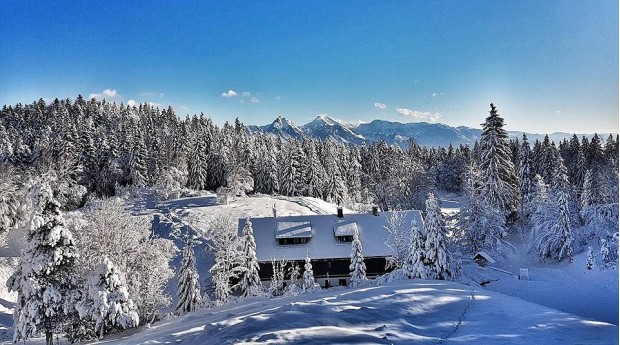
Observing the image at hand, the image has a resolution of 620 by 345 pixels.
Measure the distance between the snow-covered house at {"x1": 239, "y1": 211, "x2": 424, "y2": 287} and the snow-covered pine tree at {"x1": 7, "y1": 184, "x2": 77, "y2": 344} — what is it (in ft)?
57.1

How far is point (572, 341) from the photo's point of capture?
1089cm

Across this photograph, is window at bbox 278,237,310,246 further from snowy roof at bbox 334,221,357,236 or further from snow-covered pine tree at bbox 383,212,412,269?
snow-covered pine tree at bbox 383,212,412,269

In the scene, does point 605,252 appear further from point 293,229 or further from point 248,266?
point 248,266

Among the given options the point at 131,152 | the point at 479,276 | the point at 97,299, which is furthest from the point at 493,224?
the point at 131,152

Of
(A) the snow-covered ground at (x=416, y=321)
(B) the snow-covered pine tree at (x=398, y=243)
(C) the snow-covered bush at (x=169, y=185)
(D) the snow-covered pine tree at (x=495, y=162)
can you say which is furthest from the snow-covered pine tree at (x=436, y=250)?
(C) the snow-covered bush at (x=169, y=185)

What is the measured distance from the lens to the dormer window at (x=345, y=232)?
129 feet

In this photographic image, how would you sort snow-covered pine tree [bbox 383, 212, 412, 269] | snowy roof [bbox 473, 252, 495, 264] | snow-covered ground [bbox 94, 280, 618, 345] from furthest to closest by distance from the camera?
snowy roof [bbox 473, 252, 495, 264]
snow-covered pine tree [bbox 383, 212, 412, 269]
snow-covered ground [bbox 94, 280, 618, 345]

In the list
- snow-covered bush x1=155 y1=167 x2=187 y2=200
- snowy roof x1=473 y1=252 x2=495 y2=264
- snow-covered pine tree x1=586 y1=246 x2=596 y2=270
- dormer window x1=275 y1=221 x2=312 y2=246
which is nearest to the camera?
snow-covered pine tree x1=586 y1=246 x2=596 y2=270

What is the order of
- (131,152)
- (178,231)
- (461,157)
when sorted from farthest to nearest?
(461,157), (131,152), (178,231)

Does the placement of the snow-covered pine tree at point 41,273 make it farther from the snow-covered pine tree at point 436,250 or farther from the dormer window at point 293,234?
the snow-covered pine tree at point 436,250

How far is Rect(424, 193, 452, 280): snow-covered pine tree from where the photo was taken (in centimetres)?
2753

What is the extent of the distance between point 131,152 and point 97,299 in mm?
57120

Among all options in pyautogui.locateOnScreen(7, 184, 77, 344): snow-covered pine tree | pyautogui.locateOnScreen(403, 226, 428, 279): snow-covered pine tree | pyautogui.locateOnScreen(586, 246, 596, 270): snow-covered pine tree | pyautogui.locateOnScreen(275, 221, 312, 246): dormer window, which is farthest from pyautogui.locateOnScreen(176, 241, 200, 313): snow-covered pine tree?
pyautogui.locateOnScreen(586, 246, 596, 270): snow-covered pine tree

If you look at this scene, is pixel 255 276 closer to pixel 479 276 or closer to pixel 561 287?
pixel 479 276
